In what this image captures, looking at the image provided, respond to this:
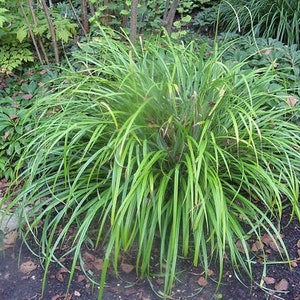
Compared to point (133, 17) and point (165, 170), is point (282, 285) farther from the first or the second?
point (133, 17)

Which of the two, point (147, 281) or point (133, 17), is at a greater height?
point (133, 17)

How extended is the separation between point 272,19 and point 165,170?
8.77 feet

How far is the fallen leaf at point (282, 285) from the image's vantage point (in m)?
2.35

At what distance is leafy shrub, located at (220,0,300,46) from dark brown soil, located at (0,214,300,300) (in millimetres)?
2610

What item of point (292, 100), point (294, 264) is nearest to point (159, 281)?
point (294, 264)

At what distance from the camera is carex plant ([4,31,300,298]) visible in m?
2.21

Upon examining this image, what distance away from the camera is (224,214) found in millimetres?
2146

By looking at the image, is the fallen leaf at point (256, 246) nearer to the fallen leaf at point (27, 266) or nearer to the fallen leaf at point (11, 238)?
the fallen leaf at point (27, 266)

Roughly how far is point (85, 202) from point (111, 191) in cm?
34

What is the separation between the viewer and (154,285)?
7.73 ft

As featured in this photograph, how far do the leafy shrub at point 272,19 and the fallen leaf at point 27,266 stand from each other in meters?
2.97

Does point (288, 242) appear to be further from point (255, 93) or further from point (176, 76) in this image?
point (176, 76)

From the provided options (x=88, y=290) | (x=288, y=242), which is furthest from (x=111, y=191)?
(x=288, y=242)

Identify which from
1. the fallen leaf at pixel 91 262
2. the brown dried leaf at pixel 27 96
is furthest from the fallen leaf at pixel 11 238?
the brown dried leaf at pixel 27 96
